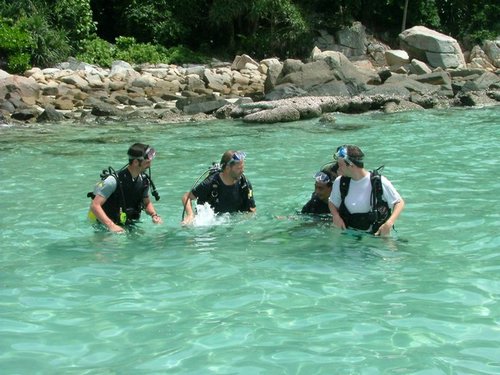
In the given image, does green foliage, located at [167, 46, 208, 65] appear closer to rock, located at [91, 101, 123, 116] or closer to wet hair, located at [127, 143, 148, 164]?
rock, located at [91, 101, 123, 116]

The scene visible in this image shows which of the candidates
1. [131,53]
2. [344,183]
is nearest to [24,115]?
[131,53]

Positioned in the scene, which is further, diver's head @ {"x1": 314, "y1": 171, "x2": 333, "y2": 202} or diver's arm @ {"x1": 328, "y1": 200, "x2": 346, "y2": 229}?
diver's head @ {"x1": 314, "y1": 171, "x2": 333, "y2": 202}

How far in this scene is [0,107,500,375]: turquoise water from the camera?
524 cm

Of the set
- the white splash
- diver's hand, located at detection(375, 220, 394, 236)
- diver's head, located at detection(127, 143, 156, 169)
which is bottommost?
the white splash

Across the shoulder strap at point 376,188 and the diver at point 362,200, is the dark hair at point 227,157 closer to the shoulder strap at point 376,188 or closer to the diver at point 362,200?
the diver at point 362,200

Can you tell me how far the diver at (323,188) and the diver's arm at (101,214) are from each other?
2.27 meters

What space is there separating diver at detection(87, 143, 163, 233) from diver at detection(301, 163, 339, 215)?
1827mm

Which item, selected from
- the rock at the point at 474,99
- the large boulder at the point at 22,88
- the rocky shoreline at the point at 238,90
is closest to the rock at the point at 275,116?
the rocky shoreline at the point at 238,90

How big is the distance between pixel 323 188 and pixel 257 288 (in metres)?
2.18

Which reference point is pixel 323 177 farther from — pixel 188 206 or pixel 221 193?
pixel 188 206

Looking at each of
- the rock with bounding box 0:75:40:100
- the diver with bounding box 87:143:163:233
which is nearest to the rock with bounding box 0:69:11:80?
the rock with bounding box 0:75:40:100

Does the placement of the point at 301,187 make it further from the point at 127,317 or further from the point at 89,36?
the point at 89,36

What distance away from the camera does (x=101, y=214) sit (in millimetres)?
8062

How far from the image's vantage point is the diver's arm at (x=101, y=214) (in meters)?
8.06
